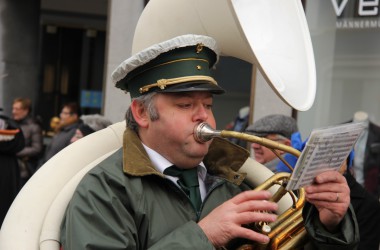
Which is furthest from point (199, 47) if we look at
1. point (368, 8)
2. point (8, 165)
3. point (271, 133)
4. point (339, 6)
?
point (339, 6)

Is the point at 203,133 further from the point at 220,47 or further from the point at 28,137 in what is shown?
the point at 28,137

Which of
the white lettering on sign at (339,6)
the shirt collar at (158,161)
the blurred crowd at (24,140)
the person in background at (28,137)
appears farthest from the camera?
the person in background at (28,137)

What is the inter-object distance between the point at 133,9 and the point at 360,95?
307 centimetres

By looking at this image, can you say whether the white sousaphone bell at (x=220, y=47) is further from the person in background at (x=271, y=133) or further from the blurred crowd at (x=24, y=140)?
the blurred crowd at (x=24, y=140)

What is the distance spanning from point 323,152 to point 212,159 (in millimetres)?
671

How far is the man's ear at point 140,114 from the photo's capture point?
2.62m

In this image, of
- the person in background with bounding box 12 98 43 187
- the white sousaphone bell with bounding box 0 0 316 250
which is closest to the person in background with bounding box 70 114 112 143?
the person in background with bounding box 12 98 43 187

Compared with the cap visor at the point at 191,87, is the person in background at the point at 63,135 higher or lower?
lower

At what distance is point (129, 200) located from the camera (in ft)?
7.93

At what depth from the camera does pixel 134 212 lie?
7.91 ft

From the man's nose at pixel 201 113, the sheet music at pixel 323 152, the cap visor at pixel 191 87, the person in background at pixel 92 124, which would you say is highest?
the cap visor at pixel 191 87

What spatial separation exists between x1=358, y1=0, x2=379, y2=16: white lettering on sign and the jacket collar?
488 centimetres

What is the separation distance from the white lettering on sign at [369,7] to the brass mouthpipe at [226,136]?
202 inches

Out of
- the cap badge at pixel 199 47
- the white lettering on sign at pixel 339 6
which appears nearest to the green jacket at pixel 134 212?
the cap badge at pixel 199 47
